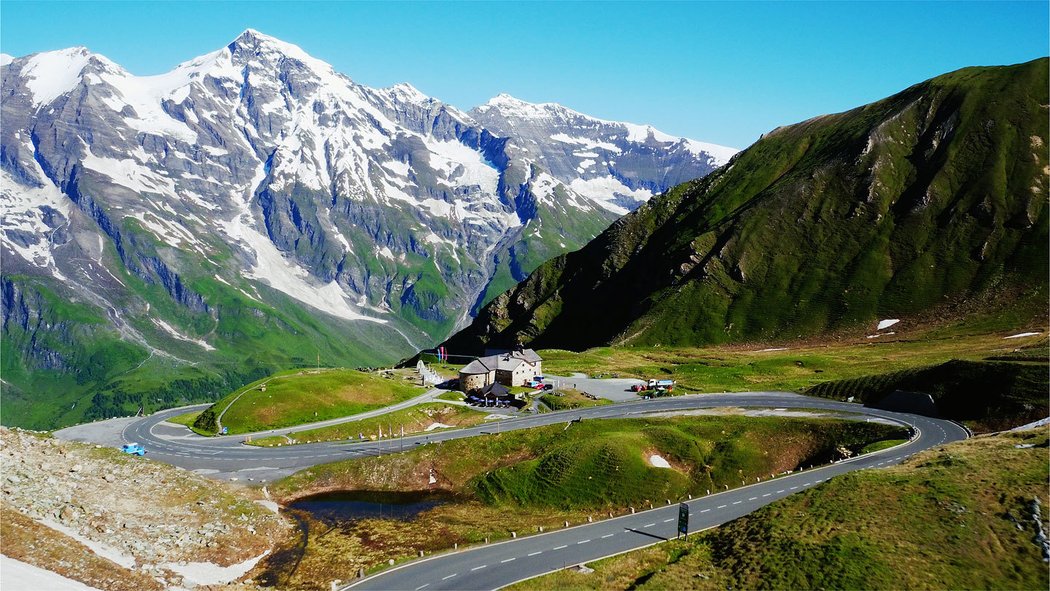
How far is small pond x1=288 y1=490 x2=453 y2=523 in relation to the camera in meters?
71.4

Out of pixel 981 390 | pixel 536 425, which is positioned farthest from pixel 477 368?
pixel 981 390

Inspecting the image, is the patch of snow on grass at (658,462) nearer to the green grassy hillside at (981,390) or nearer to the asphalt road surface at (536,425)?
the asphalt road surface at (536,425)

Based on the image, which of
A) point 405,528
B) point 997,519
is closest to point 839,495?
point 997,519

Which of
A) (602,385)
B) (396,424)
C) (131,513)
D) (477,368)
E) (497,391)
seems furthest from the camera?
(602,385)

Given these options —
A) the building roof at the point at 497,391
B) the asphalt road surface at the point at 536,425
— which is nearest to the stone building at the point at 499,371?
the building roof at the point at 497,391

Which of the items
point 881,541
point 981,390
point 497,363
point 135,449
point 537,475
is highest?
point 497,363

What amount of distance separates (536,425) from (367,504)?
30718 mm

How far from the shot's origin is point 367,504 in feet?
248

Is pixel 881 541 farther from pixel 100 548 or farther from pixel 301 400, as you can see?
pixel 301 400

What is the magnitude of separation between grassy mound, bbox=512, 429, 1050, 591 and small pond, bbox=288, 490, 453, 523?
101ft

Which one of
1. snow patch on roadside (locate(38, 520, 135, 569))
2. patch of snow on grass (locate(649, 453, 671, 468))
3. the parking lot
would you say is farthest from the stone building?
snow patch on roadside (locate(38, 520, 135, 569))

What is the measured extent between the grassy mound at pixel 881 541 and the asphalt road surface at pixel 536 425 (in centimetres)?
452

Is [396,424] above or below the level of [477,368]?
below

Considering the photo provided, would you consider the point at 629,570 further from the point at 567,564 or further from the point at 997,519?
the point at 997,519
